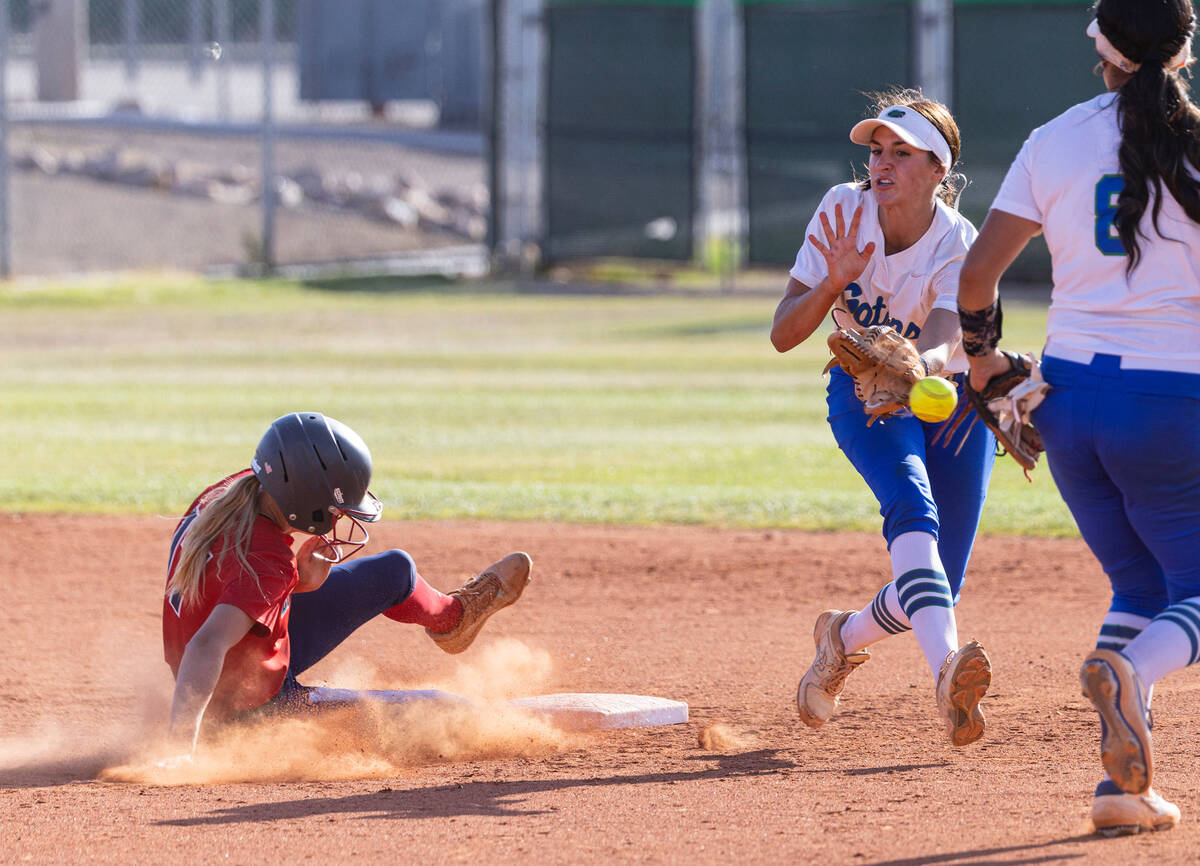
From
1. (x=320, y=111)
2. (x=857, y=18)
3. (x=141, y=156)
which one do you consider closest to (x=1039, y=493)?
(x=857, y=18)

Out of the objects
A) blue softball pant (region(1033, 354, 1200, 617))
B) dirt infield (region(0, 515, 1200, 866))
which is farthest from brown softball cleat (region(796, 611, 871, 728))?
blue softball pant (region(1033, 354, 1200, 617))

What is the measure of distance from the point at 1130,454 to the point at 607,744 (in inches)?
80.3

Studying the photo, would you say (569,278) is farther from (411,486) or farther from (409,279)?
(411,486)

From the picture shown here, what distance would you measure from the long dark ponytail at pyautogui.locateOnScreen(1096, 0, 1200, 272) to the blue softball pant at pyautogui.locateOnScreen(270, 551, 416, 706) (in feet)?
7.85

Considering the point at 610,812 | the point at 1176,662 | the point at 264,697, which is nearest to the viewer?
the point at 1176,662

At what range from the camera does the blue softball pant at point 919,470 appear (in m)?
4.38

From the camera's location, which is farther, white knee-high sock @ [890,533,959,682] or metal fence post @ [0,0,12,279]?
metal fence post @ [0,0,12,279]

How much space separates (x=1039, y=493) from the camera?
31.4 ft

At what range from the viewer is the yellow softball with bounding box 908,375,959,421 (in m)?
4.01

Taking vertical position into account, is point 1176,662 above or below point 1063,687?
above

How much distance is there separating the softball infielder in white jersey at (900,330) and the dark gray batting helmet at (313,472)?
1252 mm

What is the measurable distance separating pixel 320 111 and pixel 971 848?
28512 mm

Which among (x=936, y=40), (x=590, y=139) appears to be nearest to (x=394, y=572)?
(x=936, y=40)

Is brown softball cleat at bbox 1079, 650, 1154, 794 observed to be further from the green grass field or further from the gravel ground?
the gravel ground
